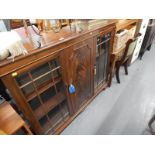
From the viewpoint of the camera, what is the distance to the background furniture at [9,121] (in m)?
0.88

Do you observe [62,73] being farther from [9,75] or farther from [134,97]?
[134,97]

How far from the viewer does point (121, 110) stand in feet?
6.63

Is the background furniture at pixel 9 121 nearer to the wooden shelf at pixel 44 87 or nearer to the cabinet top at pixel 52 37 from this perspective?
the wooden shelf at pixel 44 87

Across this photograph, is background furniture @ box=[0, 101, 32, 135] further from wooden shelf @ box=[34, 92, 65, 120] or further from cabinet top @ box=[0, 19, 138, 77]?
cabinet top @ box=[0, 19, 138, 77]

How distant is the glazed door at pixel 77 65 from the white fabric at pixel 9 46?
1.34ft

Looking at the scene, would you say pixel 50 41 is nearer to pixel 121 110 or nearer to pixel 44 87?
pixel 44 87

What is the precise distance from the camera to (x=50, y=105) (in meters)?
1.35

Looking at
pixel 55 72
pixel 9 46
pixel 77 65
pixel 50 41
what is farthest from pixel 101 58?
pixel 9 46

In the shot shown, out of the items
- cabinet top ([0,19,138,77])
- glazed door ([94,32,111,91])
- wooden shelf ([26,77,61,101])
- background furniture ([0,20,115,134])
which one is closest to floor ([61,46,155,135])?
background furniture ([0,20,115,134])

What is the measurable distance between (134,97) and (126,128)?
0.74 metres

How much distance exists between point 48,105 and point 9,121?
1.55 ft

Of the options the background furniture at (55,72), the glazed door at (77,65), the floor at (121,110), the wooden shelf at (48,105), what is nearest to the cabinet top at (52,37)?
the background furniture at (55,72)
